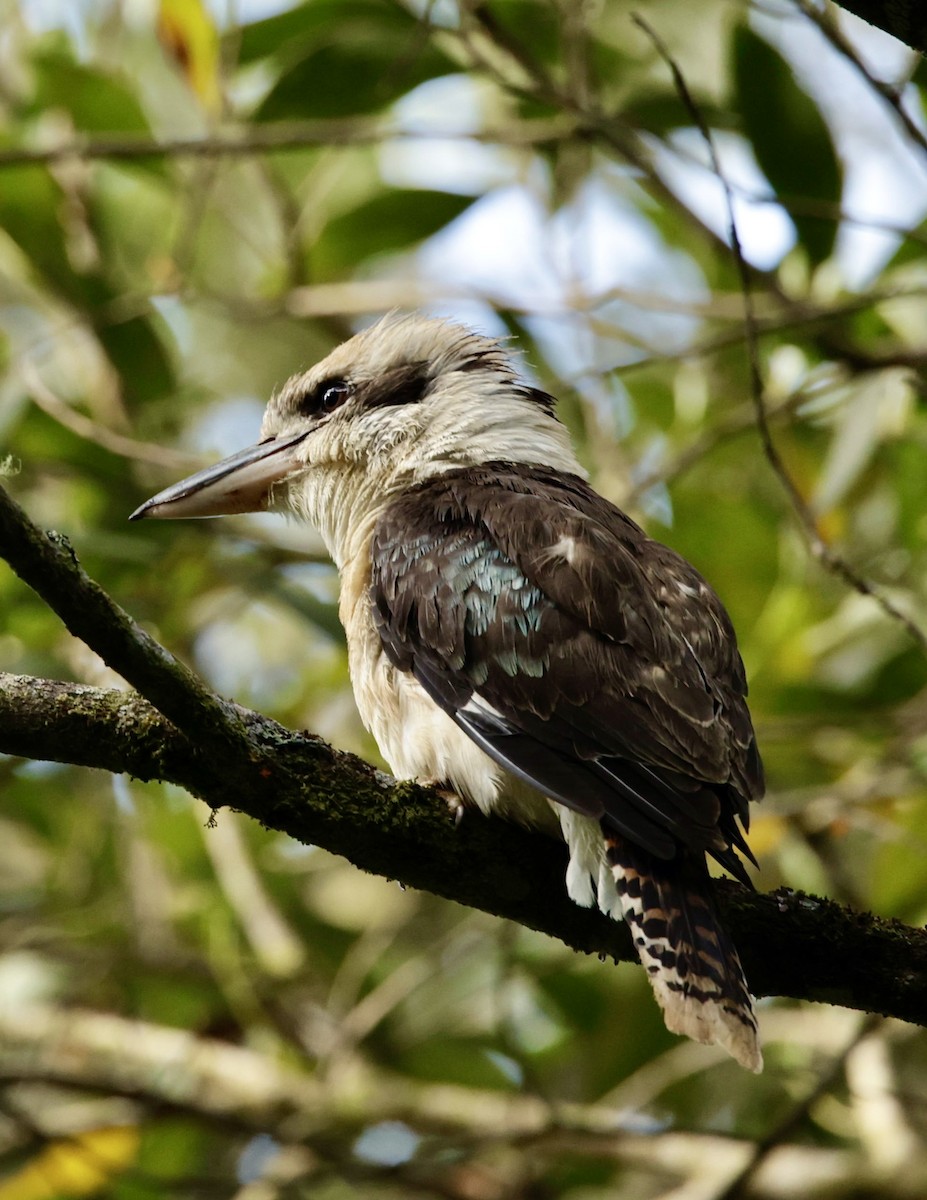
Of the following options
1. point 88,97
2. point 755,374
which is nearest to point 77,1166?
point 755,374

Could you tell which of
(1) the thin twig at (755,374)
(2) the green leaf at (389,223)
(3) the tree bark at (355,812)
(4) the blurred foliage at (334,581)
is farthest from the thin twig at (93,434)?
(3) the tree bark at (355,812)

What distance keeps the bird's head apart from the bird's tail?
1395 millimetres

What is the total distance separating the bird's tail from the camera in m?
2.52

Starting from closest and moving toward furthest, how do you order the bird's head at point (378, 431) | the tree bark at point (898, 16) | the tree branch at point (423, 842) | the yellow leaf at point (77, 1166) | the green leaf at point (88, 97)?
the tree bark at point (898, 16)
the tree branch at point (423, 842)
the bird's head at point (378, 431)
the yellow leaf at point (77, 1166)
the green leaf at point (88, 97)

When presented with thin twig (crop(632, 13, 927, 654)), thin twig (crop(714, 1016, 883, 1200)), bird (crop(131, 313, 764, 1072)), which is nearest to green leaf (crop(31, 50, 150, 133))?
bird (crop(131, 313, 764, 1072))

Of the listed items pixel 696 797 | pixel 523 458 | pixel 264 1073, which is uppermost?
pixel 523 458

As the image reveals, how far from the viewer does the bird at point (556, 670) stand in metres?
2.69

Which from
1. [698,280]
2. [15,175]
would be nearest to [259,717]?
[15,175]

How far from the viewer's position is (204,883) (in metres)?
5.41

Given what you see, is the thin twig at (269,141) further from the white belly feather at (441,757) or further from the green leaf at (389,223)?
the white belly feather at (441,757)

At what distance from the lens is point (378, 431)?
13.4 feet

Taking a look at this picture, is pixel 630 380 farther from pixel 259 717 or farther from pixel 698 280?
pixel 259 717

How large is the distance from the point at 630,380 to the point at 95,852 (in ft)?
8.84

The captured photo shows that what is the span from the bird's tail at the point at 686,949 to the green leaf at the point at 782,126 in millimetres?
2440
